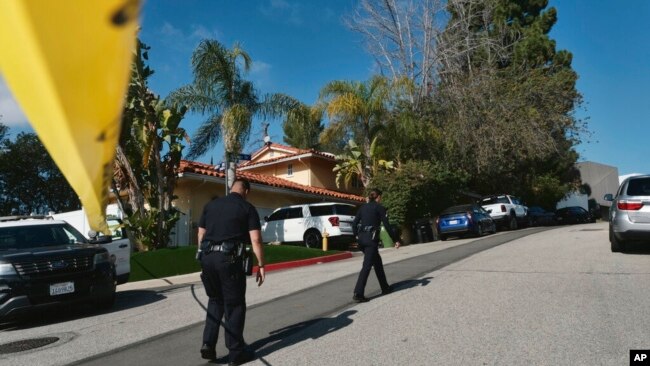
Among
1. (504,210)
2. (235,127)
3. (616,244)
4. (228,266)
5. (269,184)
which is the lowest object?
(616,244)

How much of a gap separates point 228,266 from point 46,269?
13.9ft

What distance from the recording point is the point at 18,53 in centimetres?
82

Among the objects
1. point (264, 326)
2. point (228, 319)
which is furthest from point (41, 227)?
point (228, 319)

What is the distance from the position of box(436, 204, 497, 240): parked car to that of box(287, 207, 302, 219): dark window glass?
657 centimetres

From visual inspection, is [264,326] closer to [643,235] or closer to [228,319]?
[228,319]

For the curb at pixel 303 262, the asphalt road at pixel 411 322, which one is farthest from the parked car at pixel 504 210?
the asphalt road at pixel 411 322

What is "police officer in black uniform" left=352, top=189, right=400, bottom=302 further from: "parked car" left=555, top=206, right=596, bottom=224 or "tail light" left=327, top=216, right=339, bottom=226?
"parked car" left=555, top=206, right=596, bottom=224

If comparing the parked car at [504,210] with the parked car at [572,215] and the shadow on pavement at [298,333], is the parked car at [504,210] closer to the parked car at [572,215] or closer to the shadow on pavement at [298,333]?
the parked car at [572,215]

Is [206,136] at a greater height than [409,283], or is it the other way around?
[206,136]

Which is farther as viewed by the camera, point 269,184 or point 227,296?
point 269,184

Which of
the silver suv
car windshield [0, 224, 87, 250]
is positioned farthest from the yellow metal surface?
the silver suv

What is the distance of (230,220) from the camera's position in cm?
534

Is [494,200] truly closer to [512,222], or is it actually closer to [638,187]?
[512,222]

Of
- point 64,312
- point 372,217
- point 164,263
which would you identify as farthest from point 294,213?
point 372,217
